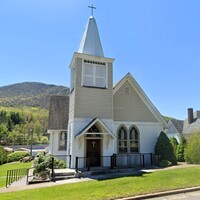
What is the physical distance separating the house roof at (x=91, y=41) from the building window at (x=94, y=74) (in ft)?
3.13

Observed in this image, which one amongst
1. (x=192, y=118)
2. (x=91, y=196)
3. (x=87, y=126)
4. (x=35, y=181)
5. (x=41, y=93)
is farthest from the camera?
(x=41, y=93)

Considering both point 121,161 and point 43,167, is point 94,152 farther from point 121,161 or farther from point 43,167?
point 43,167

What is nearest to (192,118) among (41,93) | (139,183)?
(139,183)

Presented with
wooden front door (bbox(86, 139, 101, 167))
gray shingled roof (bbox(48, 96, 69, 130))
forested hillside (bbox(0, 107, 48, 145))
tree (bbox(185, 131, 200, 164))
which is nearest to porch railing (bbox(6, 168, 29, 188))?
wooden front door (bbox(86, 139, 101, 167))

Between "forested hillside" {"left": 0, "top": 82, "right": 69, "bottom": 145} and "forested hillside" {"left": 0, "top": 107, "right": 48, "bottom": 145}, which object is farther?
"forested hillside" {"left": 0, "top": 82, "right": 69, "bottom": 145}

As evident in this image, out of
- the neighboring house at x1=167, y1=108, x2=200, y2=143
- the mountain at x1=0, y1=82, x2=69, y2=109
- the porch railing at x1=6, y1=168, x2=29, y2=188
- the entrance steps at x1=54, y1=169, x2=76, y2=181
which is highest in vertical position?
the mountain at x1=0, y1=82, x2=69, y2=109

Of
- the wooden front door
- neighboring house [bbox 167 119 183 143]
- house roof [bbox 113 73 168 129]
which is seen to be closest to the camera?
the wooden front door

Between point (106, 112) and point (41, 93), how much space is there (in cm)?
18842

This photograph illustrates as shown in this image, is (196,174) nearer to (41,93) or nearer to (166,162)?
(166,162)

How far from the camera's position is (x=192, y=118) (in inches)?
1457

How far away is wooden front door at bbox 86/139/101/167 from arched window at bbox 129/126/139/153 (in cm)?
303

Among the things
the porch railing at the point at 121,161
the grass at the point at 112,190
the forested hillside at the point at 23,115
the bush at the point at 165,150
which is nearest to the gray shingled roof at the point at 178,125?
the bush at the point at 165,150

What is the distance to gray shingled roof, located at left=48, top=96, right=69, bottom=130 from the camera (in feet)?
65.5

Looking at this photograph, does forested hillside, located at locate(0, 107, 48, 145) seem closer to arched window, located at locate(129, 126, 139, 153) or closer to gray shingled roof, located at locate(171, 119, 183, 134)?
gray shingled roof, located at locate(171, 119, 183, 134)
